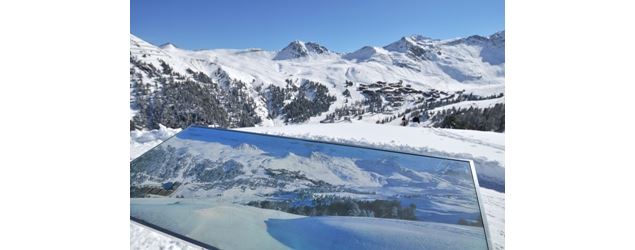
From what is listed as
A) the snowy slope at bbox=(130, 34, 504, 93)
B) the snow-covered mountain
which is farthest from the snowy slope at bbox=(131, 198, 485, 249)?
the snowy slope at bbox=(130, 34, 504, 93)

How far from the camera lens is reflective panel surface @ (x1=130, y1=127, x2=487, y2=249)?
270cm

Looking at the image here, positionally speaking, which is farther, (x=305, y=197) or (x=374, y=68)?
→ (x=374, y=68)

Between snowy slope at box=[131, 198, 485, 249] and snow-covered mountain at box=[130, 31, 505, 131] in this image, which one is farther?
snow-covered mountain at box=[130, 31, 505, 131]

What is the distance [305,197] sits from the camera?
11.1 feet

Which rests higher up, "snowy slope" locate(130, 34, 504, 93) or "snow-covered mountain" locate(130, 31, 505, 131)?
"snowy slope" locate(130, 34, 504, 93)

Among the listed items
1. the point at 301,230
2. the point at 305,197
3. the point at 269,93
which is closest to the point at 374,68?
the point at 269,93

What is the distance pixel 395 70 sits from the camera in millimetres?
167750

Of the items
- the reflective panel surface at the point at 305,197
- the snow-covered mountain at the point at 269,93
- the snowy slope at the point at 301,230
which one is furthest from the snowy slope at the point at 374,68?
the snowy slope at the point at 301,230

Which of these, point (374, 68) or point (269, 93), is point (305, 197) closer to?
point (269, 93)

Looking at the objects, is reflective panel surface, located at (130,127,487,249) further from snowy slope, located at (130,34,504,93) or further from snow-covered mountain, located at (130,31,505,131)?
snowy slope, located at (130,34,504,93)
